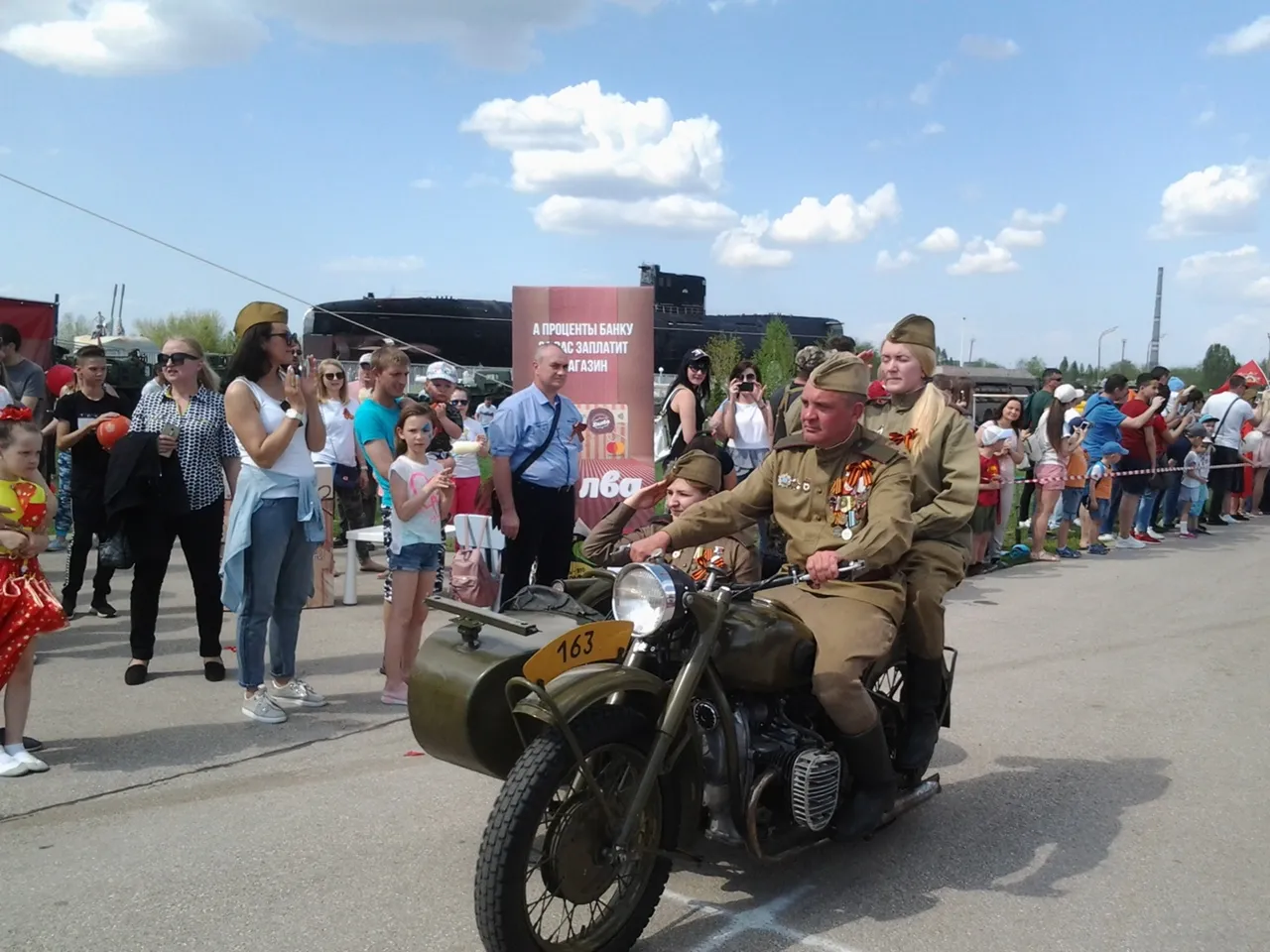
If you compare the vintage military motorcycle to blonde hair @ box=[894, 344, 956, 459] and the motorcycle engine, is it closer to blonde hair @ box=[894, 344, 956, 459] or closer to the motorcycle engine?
the motorcycle engine

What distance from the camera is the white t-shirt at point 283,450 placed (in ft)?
18.2

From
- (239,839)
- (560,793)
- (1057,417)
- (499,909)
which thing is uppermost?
(1057,417)

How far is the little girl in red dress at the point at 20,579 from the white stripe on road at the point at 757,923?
9.95 ft

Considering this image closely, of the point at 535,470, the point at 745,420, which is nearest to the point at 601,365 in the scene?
the point at 745,420

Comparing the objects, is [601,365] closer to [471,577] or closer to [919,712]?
[471,577]

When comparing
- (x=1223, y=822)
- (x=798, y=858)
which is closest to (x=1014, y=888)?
(x=798, y=858)

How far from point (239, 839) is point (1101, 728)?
438 centimetres

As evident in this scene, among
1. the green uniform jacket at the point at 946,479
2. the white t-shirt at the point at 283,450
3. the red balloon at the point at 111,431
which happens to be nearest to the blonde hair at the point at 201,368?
the red balloon at the point at 111,431

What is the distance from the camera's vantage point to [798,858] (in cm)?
417

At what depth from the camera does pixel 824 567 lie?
351cm

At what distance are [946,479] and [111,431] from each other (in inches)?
185

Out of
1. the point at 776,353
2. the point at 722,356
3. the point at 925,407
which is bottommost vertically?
the point at 925,407

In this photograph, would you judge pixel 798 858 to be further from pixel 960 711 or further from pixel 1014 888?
pixel 960 711

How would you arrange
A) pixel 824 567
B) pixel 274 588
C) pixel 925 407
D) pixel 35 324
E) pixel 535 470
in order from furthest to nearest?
pixel 35 324, pixel 535 470, pixel 274 588, pixel 925 407, pixel 824 567
